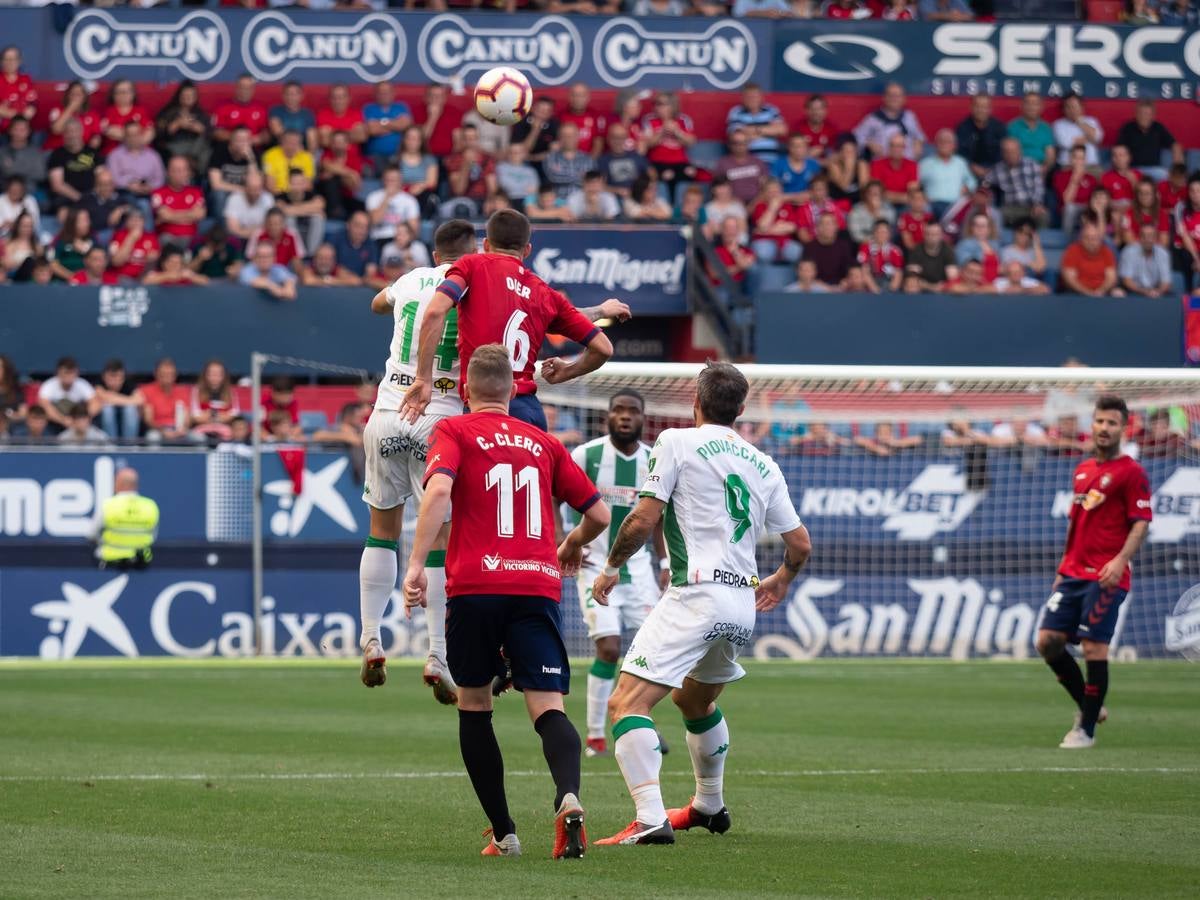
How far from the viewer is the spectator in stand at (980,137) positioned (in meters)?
26.8

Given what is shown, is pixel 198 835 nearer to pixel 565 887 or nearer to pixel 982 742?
pixel 565 887

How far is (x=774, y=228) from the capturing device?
971 inches

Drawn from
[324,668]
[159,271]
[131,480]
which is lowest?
[324,668]

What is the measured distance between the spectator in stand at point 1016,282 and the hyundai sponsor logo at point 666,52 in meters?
5.11

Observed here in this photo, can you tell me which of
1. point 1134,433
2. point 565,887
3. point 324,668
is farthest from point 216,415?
point 565,887

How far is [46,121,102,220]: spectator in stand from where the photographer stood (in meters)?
23.6

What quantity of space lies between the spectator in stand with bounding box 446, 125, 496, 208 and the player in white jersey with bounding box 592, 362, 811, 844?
51.1 feet

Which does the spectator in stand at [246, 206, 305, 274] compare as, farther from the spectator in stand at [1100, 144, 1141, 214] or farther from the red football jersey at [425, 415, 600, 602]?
the red football jersey at [425, 415, 600, 602]

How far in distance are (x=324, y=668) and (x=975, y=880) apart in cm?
1356

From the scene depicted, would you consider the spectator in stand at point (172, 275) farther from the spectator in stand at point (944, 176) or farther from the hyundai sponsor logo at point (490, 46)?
the spectator in stand at point (944, 176)

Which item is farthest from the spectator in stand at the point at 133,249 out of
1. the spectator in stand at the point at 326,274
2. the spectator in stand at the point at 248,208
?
the spectator in stand at the point at 326,274

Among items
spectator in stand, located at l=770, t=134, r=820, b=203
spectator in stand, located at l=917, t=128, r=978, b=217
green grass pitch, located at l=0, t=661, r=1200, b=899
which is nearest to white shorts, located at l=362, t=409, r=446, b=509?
green grass pitch, located at l=0, t=661, r=1200, b=899

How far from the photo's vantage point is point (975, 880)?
24.7 feet

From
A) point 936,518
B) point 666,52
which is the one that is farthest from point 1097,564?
point 666,52
